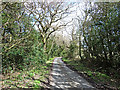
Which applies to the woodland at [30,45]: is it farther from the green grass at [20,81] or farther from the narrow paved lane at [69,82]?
the narrow paved lane at [69,82]

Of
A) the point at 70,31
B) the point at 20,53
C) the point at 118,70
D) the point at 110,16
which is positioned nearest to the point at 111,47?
the point at 118,70

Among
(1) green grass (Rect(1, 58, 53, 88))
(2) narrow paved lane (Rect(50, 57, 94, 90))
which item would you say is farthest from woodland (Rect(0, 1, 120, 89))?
(2) narrow paved lane (Rect(50, 57, 94, 90))

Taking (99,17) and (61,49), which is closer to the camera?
(99,17)

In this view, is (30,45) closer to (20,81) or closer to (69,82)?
(20,81)

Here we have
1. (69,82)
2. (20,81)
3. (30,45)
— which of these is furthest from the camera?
(30,45)

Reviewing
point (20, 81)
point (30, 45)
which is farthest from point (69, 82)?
point (30, 45)

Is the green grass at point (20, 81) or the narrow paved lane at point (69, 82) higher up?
the green grass at point (20, 81)

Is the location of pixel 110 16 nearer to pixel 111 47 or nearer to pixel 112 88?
pixel 111 47

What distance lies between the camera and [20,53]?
2738mm

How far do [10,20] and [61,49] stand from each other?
677 inches

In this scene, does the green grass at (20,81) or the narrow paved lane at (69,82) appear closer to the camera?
the green grass at (20,81)

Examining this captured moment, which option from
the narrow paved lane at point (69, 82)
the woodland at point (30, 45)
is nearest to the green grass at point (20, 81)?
the woodland at point (30, 45)

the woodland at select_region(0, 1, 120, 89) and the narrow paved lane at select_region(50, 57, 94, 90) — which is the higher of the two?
the woodland at select_region(0, 1, 120, 89)

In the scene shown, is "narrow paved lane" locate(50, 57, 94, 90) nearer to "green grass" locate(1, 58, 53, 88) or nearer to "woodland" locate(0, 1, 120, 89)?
"woodland" locate(0, 1, 120, 89)
